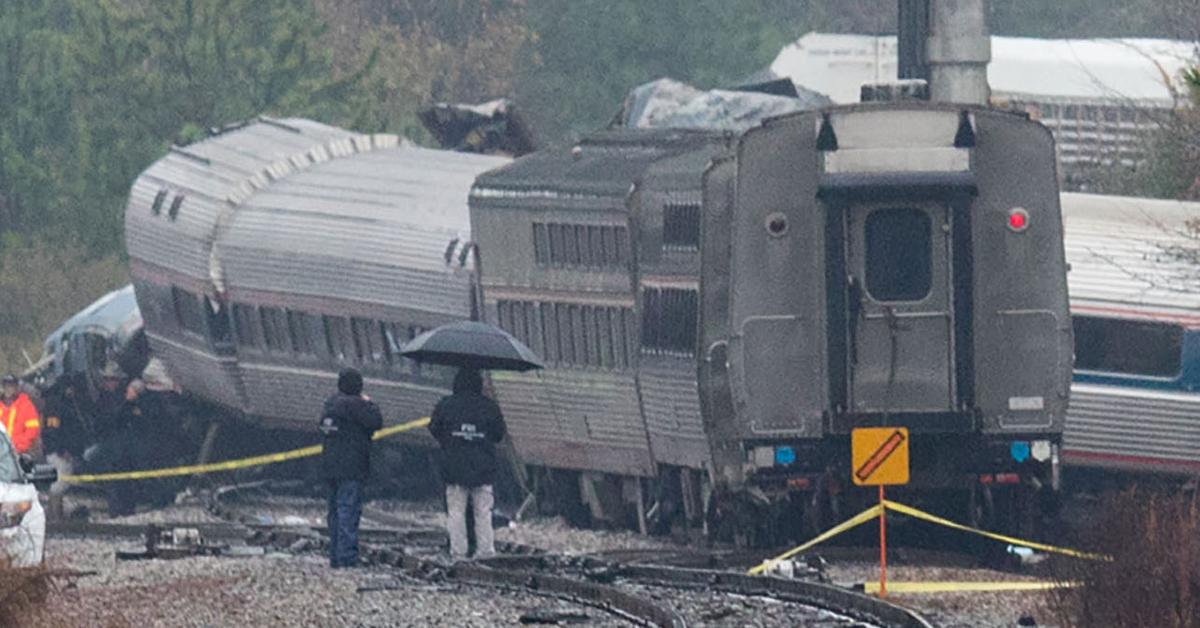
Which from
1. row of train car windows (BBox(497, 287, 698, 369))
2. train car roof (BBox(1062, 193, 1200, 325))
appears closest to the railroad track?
row of train car windows (BBox(497, 287, 698, 369))

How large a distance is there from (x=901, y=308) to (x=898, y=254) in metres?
0.38

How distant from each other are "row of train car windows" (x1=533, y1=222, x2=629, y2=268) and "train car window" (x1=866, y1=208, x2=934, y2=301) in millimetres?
3598

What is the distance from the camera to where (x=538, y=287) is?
1109 inches

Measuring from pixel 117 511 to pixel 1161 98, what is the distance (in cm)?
1973

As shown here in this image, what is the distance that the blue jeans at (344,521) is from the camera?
22609mm

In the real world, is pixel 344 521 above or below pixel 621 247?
below

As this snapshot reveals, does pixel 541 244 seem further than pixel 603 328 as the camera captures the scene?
Yes

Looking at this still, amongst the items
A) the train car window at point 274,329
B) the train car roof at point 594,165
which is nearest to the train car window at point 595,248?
the train car roof at point 594,165

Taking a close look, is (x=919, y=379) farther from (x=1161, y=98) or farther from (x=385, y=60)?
(x=385, y=60)

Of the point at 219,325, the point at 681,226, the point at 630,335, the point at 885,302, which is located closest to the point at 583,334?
the point at 630,335

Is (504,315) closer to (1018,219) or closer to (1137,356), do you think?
(1137,356)

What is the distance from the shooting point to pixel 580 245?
27.4 metres

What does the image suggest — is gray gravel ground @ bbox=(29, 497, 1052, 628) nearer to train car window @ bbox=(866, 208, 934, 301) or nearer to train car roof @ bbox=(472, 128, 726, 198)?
train car window @ bbox=(866, 208, 934, 301)

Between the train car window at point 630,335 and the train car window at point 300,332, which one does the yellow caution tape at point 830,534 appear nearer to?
the train car window at point 630,335
